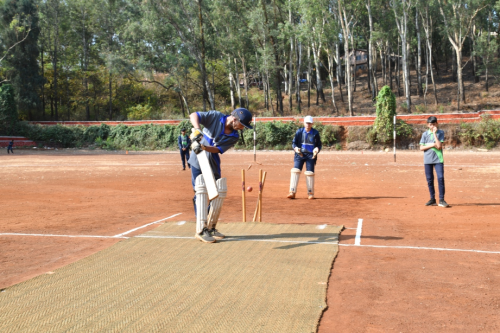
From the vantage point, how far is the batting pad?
3.92 metres

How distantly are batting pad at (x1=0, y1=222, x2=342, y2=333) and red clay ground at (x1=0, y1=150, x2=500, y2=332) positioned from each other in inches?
14.1

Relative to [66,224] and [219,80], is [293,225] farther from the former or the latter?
[219,80]

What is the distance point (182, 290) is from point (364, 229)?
173 inches

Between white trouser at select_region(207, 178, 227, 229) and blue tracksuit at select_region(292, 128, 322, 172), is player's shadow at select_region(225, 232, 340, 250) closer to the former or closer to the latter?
white trouser at select_region(207, 178, 227, 229)

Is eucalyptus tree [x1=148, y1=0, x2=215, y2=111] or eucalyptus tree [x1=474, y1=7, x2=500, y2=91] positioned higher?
eucalyptus tree [x1=148, y1=0, x2=215, y2=111]

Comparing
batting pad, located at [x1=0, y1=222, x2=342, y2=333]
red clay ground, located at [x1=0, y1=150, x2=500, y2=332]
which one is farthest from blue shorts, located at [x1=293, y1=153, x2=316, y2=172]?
batting pad, located at [x1=0, y1=222, x2=342, y2=333]

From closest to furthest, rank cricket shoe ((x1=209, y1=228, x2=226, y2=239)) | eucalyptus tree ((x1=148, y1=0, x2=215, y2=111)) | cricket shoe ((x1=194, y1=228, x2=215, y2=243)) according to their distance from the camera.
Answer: cricket shoe ((x1=194, y1=228, x2=215, y2=243)), cricket shoe ((x1=209, y1=228, x2=226, y2=239)), eucalyptus tree ((x1=148, y1=0, x2=215, y2=111))

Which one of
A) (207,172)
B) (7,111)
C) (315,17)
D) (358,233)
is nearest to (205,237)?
(207,172)

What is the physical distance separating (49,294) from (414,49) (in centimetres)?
6337

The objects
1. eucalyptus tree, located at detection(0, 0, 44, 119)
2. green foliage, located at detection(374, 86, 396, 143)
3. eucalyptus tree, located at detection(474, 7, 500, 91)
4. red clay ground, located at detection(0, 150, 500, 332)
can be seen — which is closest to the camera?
red clay ground, located at detection(0, 150, 500, 332)

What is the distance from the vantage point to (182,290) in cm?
473

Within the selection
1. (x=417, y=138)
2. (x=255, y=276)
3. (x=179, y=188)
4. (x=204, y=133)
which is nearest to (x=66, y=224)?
(x=204, y=133)

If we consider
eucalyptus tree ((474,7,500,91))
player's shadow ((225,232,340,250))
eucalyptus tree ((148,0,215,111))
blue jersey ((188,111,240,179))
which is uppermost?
eucalyptus tree ((148,0,215,111))

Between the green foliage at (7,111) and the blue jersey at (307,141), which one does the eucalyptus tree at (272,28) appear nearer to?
the green foliage at (7,111)
